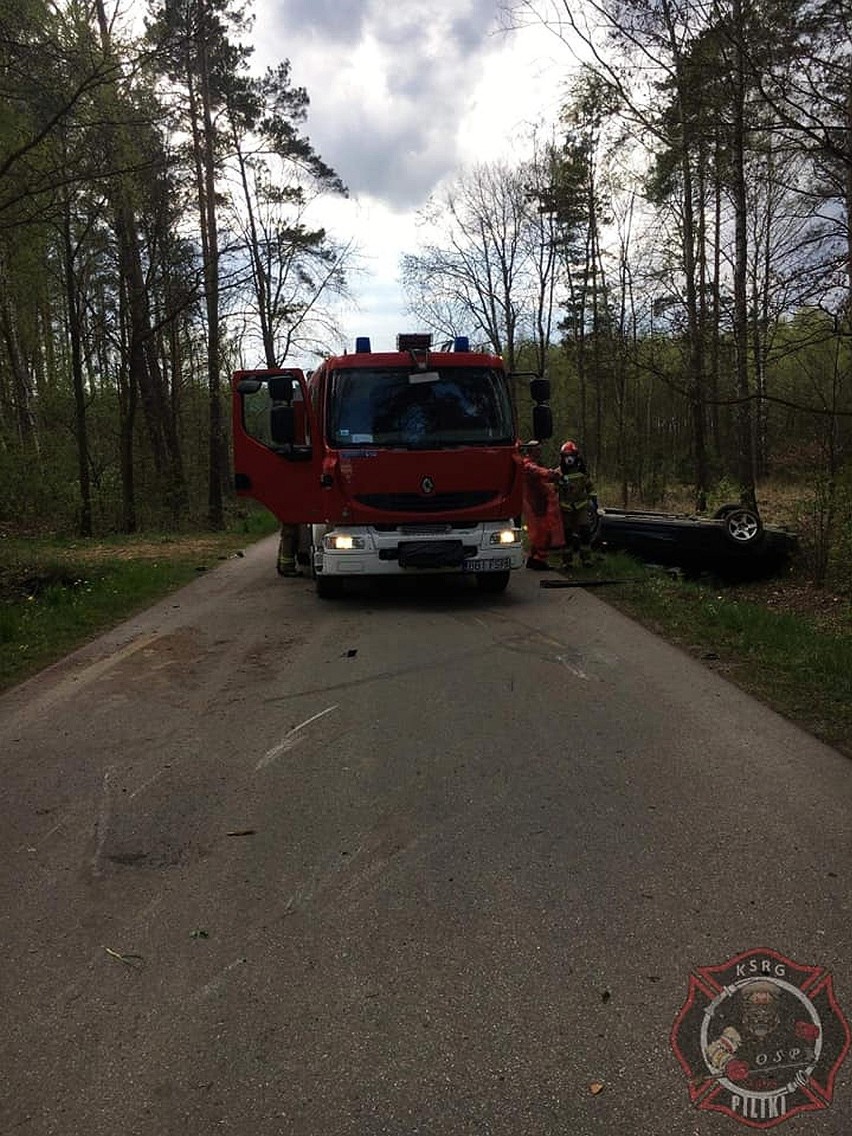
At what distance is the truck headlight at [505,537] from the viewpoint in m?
9.97

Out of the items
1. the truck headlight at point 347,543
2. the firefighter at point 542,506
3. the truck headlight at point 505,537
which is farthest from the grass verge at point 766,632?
the truck headlight at point 347,543

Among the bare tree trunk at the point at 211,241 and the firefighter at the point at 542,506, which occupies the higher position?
the bare tree trunk at the point at 211,241

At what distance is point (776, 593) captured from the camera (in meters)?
10.4

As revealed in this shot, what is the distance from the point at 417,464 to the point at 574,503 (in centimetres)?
355

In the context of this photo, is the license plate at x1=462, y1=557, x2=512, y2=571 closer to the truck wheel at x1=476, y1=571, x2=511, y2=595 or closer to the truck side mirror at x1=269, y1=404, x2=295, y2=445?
the truck wheel at x1=476, y1=571, x2=511, y2=595

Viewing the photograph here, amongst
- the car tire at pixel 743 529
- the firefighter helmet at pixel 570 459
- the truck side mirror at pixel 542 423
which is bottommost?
the car tire at pixel 743 529

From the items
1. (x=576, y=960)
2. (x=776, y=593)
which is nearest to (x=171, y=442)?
(x=776, y=593)

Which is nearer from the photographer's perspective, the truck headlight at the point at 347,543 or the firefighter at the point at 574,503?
the truck headlight at the point at 347,543

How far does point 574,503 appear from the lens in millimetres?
12281

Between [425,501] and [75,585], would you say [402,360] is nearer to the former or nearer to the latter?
[425,501]

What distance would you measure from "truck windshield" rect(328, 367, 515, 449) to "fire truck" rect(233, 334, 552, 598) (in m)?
0.01

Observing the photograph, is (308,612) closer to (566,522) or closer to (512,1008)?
(566,522)

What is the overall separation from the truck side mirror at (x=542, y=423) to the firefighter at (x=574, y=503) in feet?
5.22

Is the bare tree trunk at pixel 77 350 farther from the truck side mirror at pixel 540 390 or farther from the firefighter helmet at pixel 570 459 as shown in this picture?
the firefighter helmet at pixel 570 459
